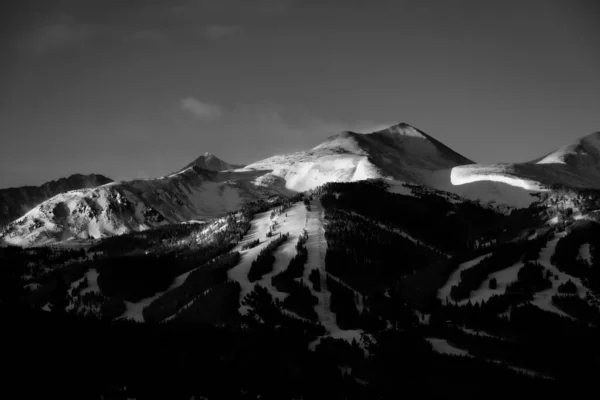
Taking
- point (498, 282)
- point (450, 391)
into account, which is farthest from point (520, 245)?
point (450, 391)

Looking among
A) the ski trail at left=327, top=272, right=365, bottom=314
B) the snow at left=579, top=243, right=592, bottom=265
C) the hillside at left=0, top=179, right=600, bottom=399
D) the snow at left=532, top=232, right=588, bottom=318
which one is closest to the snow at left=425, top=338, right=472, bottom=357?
the hillside at left=0, top=179, right=600, bottom=399

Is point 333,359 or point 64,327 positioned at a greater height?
point 64,327

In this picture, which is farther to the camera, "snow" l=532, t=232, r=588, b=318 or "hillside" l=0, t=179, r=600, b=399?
"snow" l=532, t=232, r=588, b=318

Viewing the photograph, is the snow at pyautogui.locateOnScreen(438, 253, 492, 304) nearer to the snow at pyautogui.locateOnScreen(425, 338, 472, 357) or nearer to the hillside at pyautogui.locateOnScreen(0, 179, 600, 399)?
the hillside at pyautogui.locateOnScreen(0, 179, 600, 399)

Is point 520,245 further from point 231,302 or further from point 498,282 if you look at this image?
point 231,302

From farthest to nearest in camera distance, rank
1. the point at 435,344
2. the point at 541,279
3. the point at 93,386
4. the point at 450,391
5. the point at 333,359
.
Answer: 1. the point at 541,279
2. the point at 435,344
3. the point at 333,359
4. the point at 450,391
5. the point at 93,386

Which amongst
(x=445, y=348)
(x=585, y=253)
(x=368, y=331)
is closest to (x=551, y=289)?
(x=585, y=253)

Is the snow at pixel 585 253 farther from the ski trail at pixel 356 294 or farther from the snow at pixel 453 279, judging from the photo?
the ski trail at pixel 356 294
